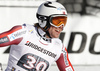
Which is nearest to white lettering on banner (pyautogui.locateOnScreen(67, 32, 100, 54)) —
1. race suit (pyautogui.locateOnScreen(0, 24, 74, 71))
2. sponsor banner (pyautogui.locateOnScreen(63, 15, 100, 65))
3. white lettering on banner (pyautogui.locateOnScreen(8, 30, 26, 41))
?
sponsor banner (pyautogui.locateOnScreen(63, 15, 100, 65))

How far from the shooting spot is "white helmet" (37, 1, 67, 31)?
117 inches

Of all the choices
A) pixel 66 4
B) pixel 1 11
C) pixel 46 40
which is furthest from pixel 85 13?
pixel 46 40

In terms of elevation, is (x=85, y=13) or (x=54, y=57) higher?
(x=54, y=57)

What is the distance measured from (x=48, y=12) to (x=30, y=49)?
50cm

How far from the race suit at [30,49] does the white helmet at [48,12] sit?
0.38 feet

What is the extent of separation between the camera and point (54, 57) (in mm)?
3020

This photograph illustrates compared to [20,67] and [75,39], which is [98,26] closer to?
[75,39]

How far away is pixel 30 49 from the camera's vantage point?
2.88m

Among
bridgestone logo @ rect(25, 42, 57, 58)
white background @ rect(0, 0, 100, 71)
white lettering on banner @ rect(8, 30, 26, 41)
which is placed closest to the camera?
white lettering on banner @ rect(8, 30, 26, 41)

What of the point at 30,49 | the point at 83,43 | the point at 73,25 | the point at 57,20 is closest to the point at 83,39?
the point at 83,43

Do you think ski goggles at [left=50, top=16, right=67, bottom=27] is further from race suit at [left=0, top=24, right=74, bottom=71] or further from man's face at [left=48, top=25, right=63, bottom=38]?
race suit at [left=0, top=24, right=74, bottom=71]

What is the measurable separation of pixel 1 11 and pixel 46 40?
3227 mm

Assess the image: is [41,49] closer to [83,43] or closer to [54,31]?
[54,31]

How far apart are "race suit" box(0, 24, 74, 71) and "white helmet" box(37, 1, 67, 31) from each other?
11 centimetres
